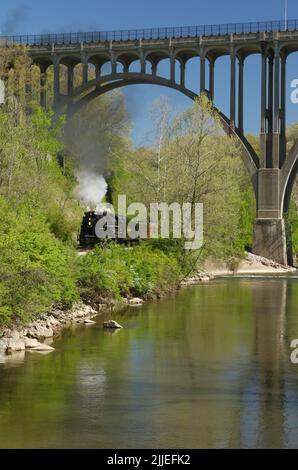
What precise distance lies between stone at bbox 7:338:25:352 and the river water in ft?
1.89

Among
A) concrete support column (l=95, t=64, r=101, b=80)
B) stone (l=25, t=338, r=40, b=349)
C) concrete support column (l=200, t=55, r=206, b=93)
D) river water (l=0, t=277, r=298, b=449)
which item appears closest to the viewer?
river water (l=0, t=277, r=298, b=449)

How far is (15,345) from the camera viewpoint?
21.8 meters

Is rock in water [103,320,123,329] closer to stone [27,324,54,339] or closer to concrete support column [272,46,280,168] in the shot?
stone [27,324,54,339]

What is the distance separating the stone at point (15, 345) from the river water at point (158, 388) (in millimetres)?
577

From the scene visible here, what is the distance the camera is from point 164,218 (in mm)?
45594

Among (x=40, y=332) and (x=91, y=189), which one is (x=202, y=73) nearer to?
(x=91, y=189)

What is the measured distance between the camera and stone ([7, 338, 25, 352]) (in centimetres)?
2161

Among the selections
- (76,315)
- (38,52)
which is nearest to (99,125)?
(38,52)

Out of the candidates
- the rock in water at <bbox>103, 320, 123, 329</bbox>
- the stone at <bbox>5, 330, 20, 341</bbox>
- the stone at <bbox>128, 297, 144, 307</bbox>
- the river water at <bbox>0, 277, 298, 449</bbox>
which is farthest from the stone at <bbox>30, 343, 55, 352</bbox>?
the stone at <bbox>128, 297, 144, 307</bbox>

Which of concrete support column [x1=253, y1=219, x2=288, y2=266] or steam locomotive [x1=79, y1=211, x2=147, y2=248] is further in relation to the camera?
concrete support column [x1=253, y1=219, x2=288, y2=266]

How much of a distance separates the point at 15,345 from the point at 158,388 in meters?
5.39

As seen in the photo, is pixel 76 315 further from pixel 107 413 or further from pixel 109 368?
pixel 107 413
